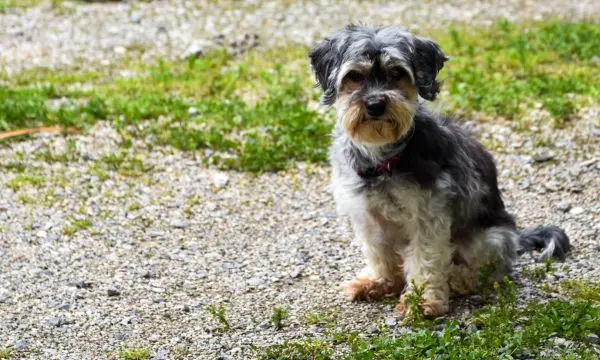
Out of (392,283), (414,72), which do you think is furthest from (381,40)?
(392,283)

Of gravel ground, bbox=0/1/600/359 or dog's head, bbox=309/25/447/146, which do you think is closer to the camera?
dog's head, bbox=309/25/447/146

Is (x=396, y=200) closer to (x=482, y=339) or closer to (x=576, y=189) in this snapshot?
(x=482, y=339)

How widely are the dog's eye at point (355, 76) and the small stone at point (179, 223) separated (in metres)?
3.37

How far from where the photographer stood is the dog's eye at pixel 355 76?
724 cm

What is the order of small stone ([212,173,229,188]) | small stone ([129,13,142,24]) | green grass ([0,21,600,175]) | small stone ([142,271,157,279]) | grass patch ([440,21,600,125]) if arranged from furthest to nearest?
small stone ([129,13,142,24]) < grass patch ([440,21,600,125]) < green grass ([0,21,600,175]) < small stone ([212,173,229,188]) < small stone ([142,271,157,279])

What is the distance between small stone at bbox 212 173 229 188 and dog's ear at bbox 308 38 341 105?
11.3 ft

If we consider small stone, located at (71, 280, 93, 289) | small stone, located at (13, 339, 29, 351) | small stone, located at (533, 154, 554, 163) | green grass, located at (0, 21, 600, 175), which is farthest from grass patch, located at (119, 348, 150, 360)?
small stone, located at (533, 154, 554, 163)

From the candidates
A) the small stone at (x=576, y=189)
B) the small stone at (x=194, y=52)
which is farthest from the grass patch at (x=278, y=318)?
the small stone at (x=194, y=52)

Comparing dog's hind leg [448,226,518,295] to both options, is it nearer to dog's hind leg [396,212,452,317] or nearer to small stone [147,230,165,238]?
dog's hind leg [396,212,452,317]

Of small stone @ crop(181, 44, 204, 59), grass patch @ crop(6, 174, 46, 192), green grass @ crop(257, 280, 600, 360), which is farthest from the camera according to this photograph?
small stone @ crop(181, 44, 204, 59)

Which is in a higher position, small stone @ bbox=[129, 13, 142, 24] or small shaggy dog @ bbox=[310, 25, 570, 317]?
small shaggy dog @ bbox=[310, 25, 570, 317]

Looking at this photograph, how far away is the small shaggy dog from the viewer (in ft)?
23.5

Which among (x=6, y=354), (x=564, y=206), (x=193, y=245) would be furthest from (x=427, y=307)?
(x=6, y=354)

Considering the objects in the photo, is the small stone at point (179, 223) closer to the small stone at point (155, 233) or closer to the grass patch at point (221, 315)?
the small stone at point (155, 233)
